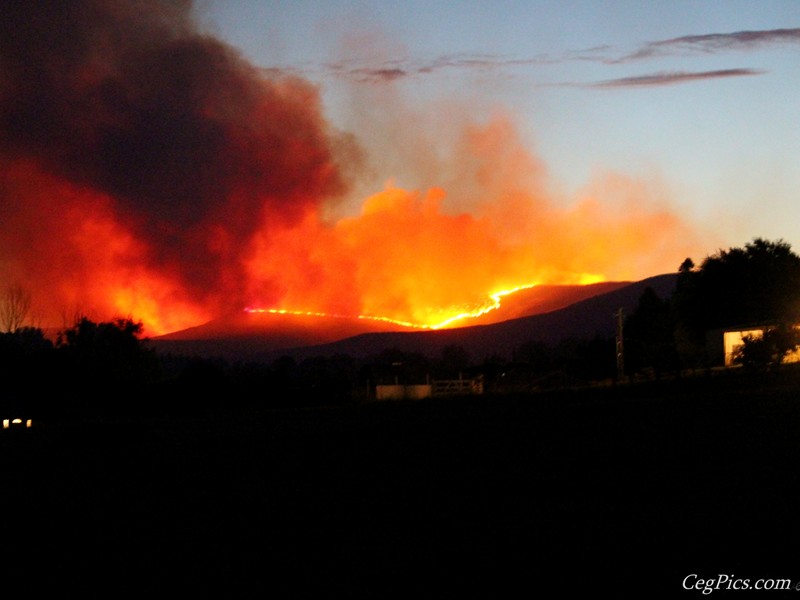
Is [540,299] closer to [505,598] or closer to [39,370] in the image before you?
[39,370]

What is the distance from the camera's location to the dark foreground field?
11.6 m

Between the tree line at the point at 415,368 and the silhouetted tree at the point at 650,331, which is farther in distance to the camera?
the silhouetted tree at the point at 650,331

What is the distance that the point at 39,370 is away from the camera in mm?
52562

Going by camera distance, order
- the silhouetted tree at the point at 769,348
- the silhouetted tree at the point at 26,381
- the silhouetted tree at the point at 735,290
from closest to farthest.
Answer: the silhouetted tree at the point at 769,348, the silhouetted tree at the point at 26,381, the silhouetted tree at the point at 735,290

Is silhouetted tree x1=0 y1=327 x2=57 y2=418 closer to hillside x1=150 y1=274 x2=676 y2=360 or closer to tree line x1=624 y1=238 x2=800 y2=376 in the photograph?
tree line x1=624 y1=238 x2=800 y2=376

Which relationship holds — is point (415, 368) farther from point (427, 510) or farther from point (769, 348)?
point (427, 510)

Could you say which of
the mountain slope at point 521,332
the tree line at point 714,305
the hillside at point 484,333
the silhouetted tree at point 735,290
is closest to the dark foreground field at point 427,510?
the tree line at point 714,305

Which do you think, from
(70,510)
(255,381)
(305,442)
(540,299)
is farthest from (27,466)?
(540,299)

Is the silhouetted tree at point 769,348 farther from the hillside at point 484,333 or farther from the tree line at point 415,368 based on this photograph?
the hillside at point 484,333

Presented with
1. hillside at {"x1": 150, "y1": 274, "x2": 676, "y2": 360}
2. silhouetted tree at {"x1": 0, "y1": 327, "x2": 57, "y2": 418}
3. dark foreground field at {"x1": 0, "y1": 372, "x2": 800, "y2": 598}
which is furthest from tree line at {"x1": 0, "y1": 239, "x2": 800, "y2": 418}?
hillside at {"x1": 150, "y1": 274, "x2": 676, "y2": 360}

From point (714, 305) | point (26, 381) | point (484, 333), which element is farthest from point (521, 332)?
point (26, 381)

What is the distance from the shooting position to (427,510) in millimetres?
15141

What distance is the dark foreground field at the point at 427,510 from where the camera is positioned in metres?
11.6

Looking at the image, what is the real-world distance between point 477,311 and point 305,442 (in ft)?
197
